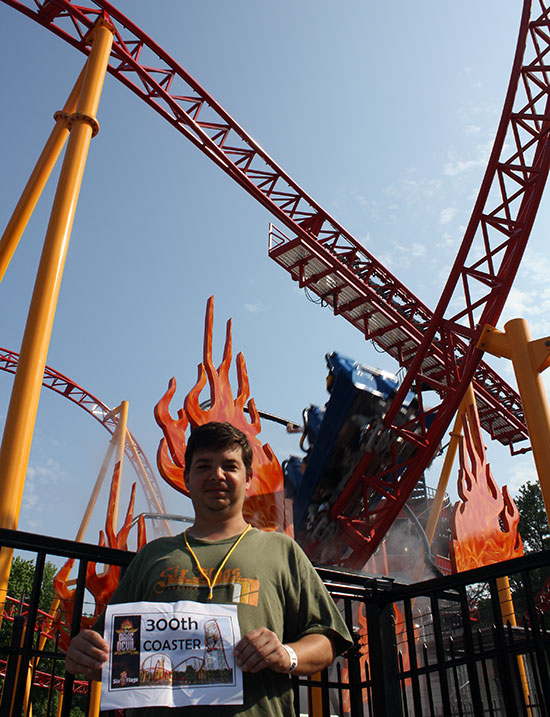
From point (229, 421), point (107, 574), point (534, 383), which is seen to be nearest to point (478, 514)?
point (534, 383)

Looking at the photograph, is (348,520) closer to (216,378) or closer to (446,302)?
(446,302)

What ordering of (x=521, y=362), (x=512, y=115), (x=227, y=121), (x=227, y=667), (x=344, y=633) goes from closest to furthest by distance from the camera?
1. (x=227, y=667)
2. (x=344, y=633)
3. (x=521, y=362)
4. (x=512, y=115)
5. (x=227, y=121)

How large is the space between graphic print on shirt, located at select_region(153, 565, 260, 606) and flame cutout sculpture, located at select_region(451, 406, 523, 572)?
8384mm

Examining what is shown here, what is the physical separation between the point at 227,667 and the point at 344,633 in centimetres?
42

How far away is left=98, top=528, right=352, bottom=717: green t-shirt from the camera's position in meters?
1.71

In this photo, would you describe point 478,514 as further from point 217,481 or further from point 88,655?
point 88,655

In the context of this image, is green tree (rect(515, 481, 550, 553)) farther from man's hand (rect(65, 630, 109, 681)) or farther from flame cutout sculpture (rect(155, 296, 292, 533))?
man's hand (rect(65, 630, 109, 681))

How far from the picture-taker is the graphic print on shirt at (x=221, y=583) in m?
1.77

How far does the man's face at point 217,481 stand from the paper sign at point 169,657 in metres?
0.40

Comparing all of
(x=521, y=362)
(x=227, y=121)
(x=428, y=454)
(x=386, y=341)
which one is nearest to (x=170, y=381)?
(x=521, y=362)

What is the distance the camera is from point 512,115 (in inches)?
368

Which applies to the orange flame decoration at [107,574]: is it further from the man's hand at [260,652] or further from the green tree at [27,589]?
the green tree at [27,589]

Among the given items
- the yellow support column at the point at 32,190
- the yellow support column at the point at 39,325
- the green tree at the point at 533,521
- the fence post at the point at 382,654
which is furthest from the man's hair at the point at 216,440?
the green tree at the point at 533,521

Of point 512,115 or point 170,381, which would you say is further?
point 512,115
